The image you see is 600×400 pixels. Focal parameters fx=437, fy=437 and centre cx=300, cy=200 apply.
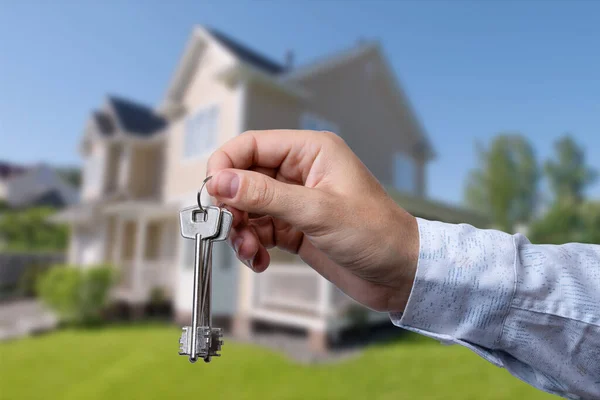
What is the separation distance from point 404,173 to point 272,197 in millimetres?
5575

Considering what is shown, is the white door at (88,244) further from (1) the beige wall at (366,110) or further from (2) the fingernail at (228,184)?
(2) the fingernail at (228,184)

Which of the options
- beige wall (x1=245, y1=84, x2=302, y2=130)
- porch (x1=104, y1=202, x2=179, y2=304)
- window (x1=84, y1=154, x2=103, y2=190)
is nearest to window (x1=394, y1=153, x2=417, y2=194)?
beige wall (x1=245, y1=84, x2=302, y2=130)

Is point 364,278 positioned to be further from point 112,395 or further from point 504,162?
point 504,162

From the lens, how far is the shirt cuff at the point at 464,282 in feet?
1.36

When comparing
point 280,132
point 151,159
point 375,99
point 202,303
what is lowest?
point 202,303

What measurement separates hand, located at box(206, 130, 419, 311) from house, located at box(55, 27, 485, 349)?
8.93ft

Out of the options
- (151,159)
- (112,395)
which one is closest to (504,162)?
(151,159)

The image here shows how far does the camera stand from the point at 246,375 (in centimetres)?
285

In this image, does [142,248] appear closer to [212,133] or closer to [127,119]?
[212,133]

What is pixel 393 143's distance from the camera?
5.65 meters

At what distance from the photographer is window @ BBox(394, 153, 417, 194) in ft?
18.5

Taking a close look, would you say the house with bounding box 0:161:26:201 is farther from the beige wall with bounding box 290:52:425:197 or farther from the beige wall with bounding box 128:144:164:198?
the beige wall with bounding box 290:52:425:197

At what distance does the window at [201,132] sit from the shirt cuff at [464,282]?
3951mm

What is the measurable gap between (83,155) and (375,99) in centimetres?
477
